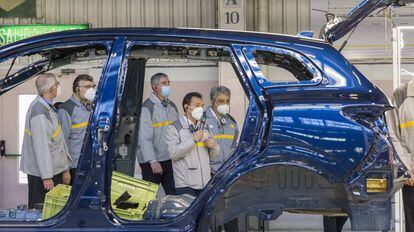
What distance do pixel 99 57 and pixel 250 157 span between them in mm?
1217

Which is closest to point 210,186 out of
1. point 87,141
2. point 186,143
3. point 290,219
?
point 87,141

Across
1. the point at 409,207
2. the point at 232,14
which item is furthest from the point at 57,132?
the point at 232,14

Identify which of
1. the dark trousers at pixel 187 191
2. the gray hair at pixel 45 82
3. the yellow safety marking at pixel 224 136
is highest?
the gray hair at pixel 45 82

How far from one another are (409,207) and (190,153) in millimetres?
1923

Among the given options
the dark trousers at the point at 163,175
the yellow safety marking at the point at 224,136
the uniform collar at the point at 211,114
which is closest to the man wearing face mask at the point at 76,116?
the dark trousers at the point at 163,175

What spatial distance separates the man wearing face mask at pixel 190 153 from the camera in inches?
213

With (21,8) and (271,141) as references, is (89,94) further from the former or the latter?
(21,8)

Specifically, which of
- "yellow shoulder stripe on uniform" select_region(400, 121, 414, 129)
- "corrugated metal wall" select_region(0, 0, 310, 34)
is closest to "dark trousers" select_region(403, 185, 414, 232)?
"yellow shoulder stripe on uniform" select_region(400, 121, 414, 129)

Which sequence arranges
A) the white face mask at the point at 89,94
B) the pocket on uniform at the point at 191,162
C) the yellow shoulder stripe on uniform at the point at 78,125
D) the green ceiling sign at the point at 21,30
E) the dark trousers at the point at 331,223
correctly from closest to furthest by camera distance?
the dark trousers at the point at 331,223
the pocket on uniform at the point at 191,162
the white face mask at the point at 89,94
the yellow shoulder stripe on uniform at the point at 78,125
the green ceiling sign at the point at 21,30

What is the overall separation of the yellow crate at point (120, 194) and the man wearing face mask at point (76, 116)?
1.23 metres

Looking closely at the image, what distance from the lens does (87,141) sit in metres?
3.84

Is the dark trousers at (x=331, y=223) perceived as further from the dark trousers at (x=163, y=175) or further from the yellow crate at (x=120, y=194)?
the dark trousers at (x=163, y=175)

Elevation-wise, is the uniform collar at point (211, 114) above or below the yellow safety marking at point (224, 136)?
above

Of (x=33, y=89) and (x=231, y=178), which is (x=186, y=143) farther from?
(x=33, y=89)
